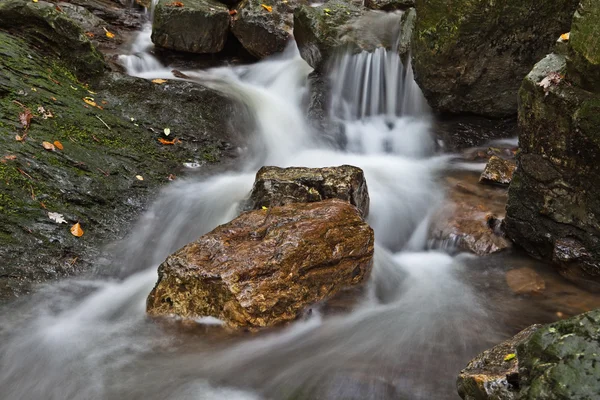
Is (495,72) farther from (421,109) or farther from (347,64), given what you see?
(347,64)

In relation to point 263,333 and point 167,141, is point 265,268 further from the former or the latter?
point 167,141

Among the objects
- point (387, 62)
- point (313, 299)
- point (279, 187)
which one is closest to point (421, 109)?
point (387, 62)

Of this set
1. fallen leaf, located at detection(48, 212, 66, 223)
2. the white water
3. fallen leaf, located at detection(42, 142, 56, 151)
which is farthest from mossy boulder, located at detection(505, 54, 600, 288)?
fallen leaf, located at detection(42, 142, 56, 151)

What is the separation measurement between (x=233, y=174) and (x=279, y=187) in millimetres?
1568

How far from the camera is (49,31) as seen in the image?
22.2 ft

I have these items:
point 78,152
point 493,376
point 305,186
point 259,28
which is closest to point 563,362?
point 493,376

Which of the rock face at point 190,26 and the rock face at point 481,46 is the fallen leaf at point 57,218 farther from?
the rock face at point 190,26

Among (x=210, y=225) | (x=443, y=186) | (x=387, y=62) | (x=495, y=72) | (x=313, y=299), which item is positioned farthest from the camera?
(x=387, y=62)

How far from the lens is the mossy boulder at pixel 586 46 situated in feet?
12.1

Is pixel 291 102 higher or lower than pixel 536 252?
higher

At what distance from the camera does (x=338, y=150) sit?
25.0ft

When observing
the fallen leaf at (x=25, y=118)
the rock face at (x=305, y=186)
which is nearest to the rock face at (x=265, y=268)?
the rock face at (x=305, y=186)

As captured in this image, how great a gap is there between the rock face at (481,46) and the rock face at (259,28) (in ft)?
11.1

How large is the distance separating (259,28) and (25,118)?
538 centimetres
